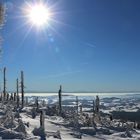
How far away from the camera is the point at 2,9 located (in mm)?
24656

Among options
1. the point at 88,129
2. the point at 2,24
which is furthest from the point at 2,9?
the point at 88,129

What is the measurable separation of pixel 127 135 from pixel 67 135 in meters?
8.05

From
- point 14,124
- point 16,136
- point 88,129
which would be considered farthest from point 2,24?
point 88,129

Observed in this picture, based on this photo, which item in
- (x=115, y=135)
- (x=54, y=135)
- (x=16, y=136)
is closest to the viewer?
(x=16, y=136)

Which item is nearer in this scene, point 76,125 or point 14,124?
point 14,124

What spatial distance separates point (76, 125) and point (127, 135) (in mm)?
7118

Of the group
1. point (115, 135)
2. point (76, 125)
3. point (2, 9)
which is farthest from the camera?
point (76, 125)

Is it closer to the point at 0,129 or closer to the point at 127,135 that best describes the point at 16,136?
the point at 0,129

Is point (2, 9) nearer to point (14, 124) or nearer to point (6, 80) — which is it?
point (14, 124)

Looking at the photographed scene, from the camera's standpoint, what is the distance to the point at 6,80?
250 ft

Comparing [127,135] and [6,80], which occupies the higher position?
[6,80]

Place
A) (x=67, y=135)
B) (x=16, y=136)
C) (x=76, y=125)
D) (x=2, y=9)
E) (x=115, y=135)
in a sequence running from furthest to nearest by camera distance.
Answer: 1. (x=76, y=125)
2. (x=115, y=135)
3. (x=67, y=135)
4. (x=16, y=136)
5. (x=2, y=9)

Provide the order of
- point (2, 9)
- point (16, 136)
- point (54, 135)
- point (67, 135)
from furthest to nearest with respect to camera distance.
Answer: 1. point (67, 135)
2. point (54, 135)
3. point (16, 136)
4. point (2, 9)

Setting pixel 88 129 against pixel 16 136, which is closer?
pixel 16 136
